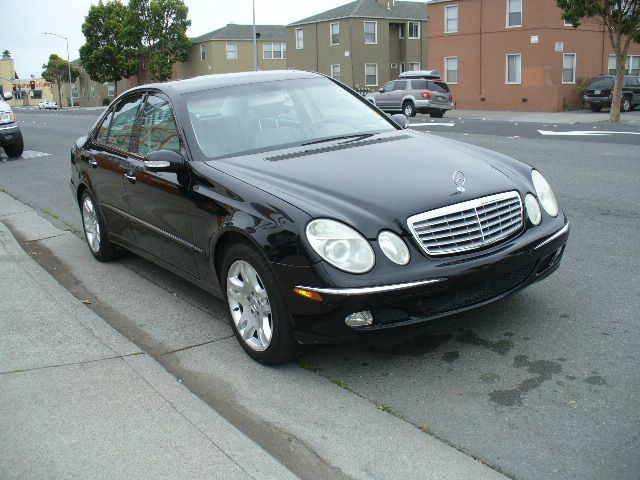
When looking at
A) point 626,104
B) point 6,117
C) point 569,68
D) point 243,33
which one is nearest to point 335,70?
point 243,33

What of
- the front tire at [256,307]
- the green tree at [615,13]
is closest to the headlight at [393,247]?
the front tire at [256,307]

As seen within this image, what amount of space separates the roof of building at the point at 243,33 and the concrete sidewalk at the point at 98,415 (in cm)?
6712

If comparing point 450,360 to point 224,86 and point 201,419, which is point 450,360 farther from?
point 224,86

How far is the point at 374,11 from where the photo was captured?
54.7 m

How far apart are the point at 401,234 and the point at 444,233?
10.2 inches

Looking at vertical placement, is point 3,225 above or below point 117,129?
below

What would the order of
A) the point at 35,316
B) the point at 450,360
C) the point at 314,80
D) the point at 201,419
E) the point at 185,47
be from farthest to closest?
the point at 185,47
the point at 314,80
the point at 35,316
the point at 450,360
the point at 201,419

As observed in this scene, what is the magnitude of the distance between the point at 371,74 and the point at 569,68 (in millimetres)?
19184

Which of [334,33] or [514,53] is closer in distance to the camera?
[514,53]

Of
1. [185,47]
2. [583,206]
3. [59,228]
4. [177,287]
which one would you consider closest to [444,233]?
[177,287]

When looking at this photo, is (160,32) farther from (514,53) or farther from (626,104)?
(626,104)

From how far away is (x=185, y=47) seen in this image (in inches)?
2778

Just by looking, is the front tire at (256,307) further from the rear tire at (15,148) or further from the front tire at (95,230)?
the rear tire at (15,148)

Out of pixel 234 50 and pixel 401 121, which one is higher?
pixel 234 50
